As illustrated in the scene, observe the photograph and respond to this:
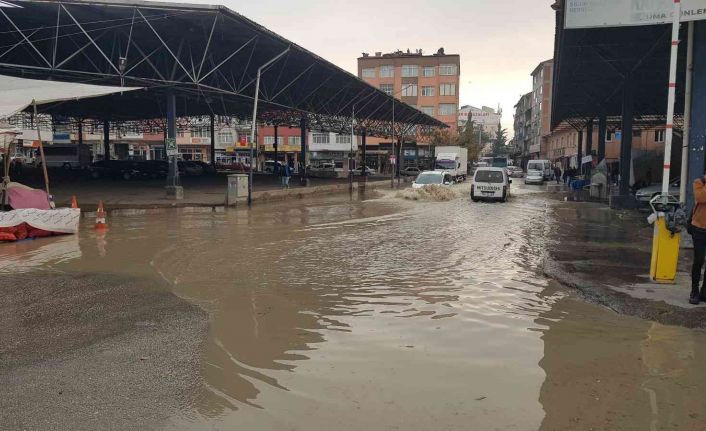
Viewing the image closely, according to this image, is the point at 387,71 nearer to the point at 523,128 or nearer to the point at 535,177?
the point at 523,128

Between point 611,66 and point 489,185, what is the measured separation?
313 inches

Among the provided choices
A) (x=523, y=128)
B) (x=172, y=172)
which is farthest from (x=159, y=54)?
(x=523, y=128)

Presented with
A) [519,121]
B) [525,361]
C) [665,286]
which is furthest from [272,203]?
[519,121]

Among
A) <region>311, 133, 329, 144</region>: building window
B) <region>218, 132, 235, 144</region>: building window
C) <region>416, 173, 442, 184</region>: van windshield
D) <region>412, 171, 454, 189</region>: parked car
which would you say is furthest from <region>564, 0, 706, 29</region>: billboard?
<region>218, 132, 235, 144</region>: building window

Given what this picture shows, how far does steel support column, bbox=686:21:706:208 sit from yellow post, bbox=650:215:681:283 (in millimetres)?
5451

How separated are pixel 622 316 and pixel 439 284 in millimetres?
2748

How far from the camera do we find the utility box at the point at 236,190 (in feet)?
78.7

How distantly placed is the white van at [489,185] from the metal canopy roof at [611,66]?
18.0 ft

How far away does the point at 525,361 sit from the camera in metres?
5.31

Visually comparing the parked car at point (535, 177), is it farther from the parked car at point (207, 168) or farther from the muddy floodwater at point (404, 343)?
the muddy floodwater at point (404, 343)

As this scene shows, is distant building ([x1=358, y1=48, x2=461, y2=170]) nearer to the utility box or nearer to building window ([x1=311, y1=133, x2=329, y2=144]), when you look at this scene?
building window ([x1=311, y1=133, x2=329, y2=144])

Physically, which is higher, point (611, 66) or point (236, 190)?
point (611, 66)

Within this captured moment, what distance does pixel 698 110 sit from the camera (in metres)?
12.5

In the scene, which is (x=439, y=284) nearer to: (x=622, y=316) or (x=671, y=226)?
(x=622, y=316)
